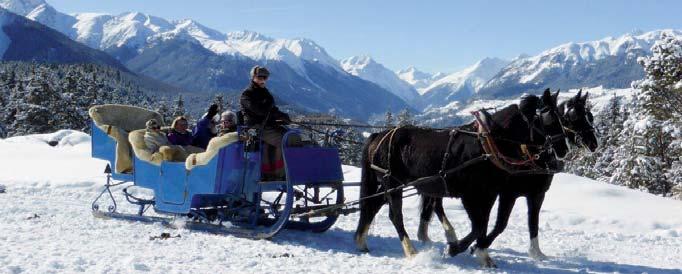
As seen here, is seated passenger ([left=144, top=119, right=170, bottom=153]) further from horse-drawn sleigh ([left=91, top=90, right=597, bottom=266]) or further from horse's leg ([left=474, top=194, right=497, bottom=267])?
horse's leg ([left=474, top=194, right=497, bottom=267])

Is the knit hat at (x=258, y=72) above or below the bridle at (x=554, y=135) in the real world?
above

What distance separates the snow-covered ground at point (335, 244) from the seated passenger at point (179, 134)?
1.59m

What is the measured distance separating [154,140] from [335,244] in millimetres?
3446

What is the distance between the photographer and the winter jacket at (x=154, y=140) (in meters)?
10.3

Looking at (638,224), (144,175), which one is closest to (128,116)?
(144,175)

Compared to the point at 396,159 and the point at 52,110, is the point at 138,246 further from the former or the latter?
the point at 52,110

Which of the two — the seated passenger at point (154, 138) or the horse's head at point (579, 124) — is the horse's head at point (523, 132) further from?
the seated passenger at point (154, 138)

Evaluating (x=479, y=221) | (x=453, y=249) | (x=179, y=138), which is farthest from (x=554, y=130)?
(x=179, y=138)

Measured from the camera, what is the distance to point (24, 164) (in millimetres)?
20469

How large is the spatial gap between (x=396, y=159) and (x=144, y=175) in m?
4.23

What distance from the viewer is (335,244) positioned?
9062 millimetres

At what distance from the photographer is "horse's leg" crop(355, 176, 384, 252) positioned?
8.59 metres

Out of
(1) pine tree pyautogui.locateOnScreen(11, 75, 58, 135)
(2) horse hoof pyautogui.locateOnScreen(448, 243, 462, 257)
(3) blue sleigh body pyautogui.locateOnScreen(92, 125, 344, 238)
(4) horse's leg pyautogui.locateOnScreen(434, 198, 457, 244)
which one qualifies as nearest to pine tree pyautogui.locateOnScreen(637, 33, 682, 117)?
Result: (4) horse's leg pyautogui.locateOnScreen(434, 198, 457, 244)

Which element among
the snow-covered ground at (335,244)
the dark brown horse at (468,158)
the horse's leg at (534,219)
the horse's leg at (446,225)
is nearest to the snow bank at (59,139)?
the snow-covered ground at (335,244)
